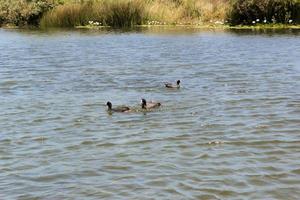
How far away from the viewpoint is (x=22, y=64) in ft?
72.2

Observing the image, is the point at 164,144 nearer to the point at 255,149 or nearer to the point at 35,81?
the point at 255,149

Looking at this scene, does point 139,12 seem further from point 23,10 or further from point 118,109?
point 118,109

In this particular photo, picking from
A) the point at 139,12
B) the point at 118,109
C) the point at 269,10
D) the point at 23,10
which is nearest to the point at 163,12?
the point at 139,12

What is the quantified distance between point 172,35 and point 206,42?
4583 mm

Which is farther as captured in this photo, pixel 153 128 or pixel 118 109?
pixel 118 109

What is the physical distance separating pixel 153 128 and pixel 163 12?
30.8 meters

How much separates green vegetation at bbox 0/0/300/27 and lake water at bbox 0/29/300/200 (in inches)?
538

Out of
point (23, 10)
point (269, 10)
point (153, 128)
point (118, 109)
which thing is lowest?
point (153, 128)

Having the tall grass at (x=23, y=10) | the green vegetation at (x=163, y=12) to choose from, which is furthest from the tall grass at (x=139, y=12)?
the tall grass at (x=23, y=10)

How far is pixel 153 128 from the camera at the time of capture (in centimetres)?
1137

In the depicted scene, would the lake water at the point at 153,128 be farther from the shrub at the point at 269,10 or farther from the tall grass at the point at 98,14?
the tall grass at the point at 98,14

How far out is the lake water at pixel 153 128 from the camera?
26.1ft

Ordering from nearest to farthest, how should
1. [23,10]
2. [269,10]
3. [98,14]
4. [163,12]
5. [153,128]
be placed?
[153,128] < [269,10] < [163,12] < [98,14] < [23,10]

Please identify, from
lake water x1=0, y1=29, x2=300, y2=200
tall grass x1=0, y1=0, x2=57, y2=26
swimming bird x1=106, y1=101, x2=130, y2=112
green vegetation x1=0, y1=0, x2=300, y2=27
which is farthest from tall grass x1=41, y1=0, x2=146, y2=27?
swimming bird x1=106, y1=101, x2=130, y2=112
